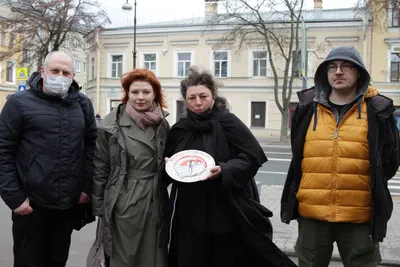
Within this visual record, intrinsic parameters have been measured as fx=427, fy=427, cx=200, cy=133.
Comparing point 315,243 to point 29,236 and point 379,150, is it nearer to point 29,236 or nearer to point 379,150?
point 379,150

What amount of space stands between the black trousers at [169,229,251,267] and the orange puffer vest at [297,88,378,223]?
0.68 meters

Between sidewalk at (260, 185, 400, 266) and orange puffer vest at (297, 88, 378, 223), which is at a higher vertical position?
orange puffer vest at (297, 88, 378, 223)

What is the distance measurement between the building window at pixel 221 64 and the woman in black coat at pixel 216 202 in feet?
99.5

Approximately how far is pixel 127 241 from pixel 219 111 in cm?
132

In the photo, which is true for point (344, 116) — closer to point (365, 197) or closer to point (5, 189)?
point (365, 197)

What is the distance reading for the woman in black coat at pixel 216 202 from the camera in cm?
336

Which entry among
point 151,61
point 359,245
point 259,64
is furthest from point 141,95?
point 151,61

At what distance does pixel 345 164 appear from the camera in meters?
3.14

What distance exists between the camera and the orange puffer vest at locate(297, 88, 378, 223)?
312 centimetres

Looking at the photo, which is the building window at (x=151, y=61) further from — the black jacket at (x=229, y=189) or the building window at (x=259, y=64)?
the black jacket at (x=229, y=189)

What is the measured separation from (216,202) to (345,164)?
3.35 ft

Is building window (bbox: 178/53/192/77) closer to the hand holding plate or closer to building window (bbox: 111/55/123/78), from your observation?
building window (bbox: 111/55/123/78)

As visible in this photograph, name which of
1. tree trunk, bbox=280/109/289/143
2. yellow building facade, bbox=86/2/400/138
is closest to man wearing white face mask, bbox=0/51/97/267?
yellow building facade, bbox=86/2/400/138

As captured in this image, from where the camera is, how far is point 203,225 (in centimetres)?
333
